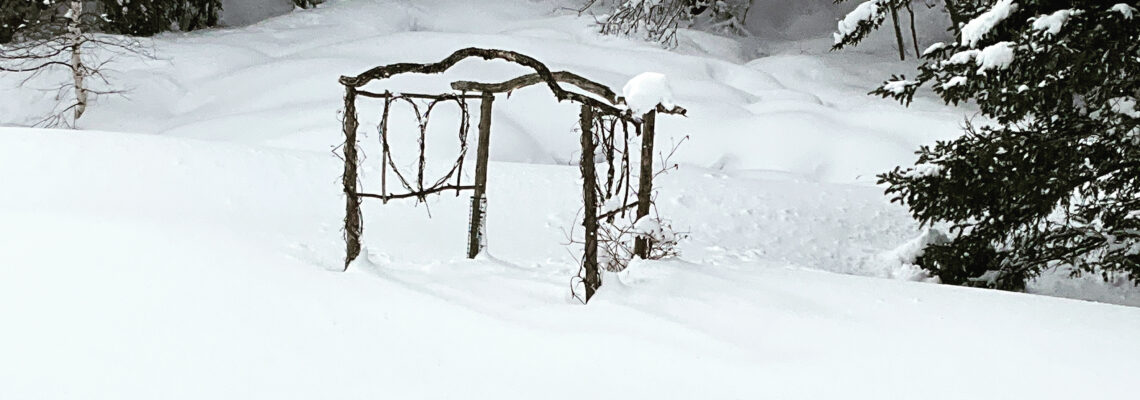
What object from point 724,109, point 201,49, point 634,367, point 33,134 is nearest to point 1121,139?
point 634,367

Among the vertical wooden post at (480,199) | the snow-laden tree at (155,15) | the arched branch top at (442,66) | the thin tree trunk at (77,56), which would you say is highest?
the snow-laden tree at (155,15)

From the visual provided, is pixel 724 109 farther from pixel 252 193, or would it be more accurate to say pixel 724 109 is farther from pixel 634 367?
pixel 634 367

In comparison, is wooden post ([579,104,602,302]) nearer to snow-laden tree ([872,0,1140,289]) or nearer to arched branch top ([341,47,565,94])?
arched branch top ([341,47,565,94])

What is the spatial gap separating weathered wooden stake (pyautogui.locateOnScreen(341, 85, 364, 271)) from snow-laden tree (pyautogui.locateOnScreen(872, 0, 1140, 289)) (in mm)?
3291

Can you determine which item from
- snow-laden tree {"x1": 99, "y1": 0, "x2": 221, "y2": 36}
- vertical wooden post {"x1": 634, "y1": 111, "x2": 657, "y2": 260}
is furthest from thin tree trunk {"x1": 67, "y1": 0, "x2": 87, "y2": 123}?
vertical wooden post {"x1": 634, "y1": 111, "x2": 657, "y2": 260}

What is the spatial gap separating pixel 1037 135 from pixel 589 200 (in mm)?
3222

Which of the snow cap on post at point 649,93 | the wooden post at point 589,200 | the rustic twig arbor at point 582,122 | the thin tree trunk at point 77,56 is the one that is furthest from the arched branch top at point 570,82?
the thin tree trunk at point 77,56

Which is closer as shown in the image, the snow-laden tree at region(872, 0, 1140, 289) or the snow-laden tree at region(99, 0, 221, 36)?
the snow-laden tree at region(872, 0, 1140, 289)

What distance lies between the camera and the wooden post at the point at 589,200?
404 cm

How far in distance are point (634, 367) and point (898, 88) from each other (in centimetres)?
347

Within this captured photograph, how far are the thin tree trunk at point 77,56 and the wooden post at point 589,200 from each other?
32.8ft

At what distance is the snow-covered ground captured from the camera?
3303mm

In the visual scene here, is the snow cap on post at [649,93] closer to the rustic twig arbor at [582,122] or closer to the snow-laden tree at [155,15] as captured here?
the rustic twig arbor at [582,122]

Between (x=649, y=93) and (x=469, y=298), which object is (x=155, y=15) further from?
(x=649, y=93)
